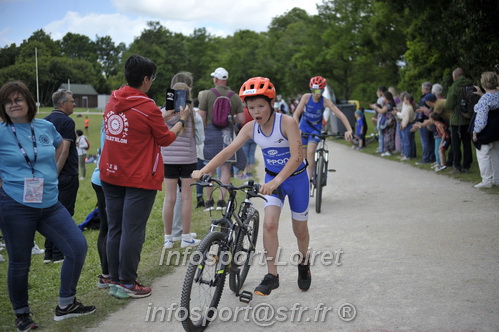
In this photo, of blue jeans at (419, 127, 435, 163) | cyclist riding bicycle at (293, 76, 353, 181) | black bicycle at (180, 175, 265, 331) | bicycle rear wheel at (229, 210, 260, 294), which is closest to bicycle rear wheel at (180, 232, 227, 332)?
black bicycle at (180, 175, 265, 331)

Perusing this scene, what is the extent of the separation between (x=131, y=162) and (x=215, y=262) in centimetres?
136

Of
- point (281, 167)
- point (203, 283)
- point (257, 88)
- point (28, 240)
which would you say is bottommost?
point (203, 283)

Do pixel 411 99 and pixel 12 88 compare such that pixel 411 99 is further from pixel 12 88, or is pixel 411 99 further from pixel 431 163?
pixel 12 88

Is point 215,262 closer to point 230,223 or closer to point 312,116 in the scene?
point 230,223

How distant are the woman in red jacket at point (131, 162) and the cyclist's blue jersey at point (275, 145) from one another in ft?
3.02

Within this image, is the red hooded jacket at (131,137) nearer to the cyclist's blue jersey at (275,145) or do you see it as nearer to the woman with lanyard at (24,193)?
the woman with lanyard at (24,193)

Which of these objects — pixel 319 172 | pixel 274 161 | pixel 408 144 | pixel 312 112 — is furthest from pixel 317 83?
pixel 408 144

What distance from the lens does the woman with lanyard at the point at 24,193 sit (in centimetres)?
476

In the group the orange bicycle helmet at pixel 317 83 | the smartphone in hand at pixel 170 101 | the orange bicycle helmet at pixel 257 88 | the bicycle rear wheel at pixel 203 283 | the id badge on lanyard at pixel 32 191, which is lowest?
the bicycle rear wheel at pixel 203 283

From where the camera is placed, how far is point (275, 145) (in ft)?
17.9

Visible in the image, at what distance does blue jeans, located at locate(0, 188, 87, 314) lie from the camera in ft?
15.7

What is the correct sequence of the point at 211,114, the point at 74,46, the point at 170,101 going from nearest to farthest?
the point at 170,101, the point at 211,114, the point at 74,46

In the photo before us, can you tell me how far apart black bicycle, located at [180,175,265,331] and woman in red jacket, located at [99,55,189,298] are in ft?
2.88

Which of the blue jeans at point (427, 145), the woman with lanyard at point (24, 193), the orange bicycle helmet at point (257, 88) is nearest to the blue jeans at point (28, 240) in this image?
the woman with lanyard at point (24, 193)
